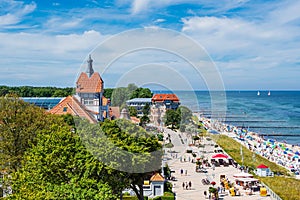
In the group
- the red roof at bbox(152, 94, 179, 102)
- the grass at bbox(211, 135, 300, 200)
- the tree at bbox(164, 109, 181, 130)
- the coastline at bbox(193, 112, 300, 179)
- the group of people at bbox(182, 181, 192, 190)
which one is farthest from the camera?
the coastline at bbox(193, 112, 300, 179)

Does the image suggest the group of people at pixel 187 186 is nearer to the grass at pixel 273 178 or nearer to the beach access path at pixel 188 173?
the beach access path at pixel 188 173

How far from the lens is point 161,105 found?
3161 cm

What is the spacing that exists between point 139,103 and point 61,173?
1394 centimetres

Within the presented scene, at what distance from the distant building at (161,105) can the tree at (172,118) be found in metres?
0.37

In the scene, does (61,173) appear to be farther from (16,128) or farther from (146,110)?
(146,110)

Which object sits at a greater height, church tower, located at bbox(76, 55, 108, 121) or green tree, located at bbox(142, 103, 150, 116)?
church tower, located at bbox(76, 55, 108, 121)

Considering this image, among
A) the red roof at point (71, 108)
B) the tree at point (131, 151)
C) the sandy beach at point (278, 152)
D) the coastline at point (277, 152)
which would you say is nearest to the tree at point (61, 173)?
the tree at point (131, 151)

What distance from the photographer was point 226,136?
74.1 m

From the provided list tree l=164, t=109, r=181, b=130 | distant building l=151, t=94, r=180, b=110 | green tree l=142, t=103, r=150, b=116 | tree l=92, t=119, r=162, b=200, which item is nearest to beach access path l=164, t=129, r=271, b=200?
tree l=164, t=109, r=181, b=130

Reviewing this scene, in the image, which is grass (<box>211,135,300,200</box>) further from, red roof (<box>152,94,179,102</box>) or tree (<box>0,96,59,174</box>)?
tree (<box>0,96,59,174</box>)

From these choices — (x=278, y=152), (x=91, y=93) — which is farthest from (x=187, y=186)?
(x=278, y=152)

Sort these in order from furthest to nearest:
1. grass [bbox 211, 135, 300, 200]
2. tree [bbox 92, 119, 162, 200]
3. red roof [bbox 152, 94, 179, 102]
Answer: red roof [bbox 152, 94, 179, 102], grass [bbox 211, 135, 300, 200], tree [bbox 92, 119, 162, 200]

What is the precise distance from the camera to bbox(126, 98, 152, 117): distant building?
26066mm

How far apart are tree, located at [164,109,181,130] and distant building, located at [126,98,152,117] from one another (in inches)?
77.8
